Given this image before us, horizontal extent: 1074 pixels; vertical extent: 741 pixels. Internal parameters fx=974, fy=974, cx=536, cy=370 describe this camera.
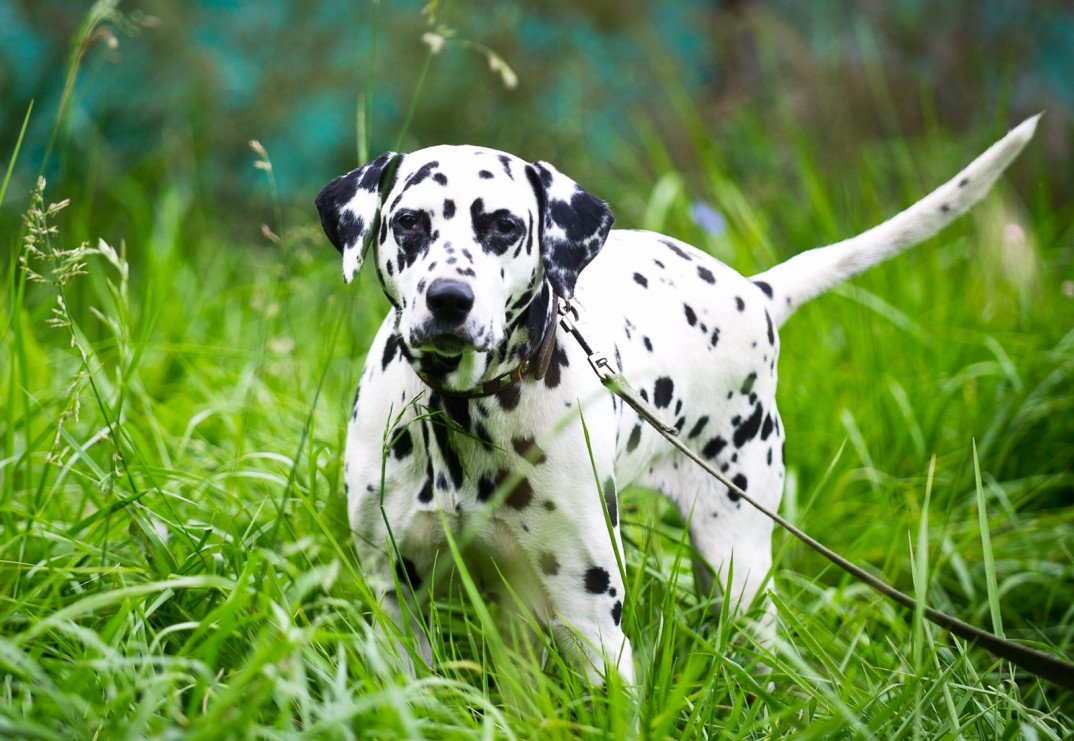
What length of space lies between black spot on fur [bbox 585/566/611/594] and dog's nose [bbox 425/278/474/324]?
0.70 m

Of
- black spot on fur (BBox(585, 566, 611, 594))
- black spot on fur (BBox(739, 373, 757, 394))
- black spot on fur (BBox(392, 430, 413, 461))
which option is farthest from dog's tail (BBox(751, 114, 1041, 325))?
black spot on fur (BBox(392, 430, 413, 461))

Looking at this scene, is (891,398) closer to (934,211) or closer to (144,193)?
(934,211)

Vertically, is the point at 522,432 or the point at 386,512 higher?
the point at 522,432

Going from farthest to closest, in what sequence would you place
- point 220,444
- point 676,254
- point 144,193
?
point 144,193, point 220,444, point 676,254

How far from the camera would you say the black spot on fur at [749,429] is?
2.83 metres

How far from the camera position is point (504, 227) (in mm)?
2062

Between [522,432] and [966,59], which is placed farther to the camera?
[966,59]

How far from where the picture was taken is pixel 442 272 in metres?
1.93

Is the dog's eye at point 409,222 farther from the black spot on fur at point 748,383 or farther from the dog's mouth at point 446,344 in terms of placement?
the black spot on fur at point 748,383

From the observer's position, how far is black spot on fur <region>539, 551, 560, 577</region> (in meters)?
2.23

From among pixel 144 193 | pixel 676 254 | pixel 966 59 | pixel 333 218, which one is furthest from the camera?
pixel 966 59

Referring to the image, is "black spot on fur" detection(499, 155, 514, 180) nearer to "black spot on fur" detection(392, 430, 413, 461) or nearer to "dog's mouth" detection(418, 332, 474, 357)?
"dog's mouth" detection(418, 332, 474, 357)

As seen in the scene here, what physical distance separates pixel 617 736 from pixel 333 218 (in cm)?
125

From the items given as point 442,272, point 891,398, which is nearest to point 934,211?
point 891,398
